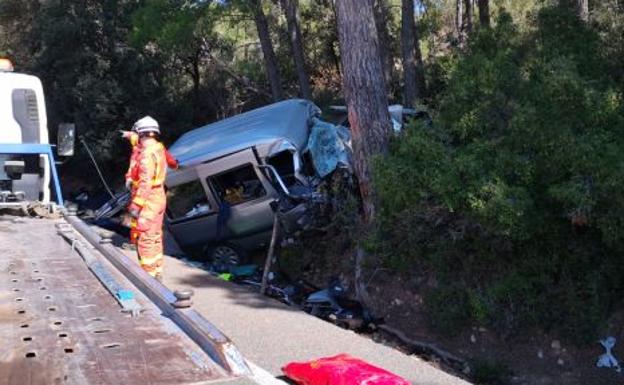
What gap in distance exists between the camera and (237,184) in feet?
37.3

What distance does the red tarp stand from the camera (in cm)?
343

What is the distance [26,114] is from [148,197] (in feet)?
9.98

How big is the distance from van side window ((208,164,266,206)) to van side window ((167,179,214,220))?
369 millimetres

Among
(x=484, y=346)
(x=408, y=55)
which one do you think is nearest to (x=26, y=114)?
(x=484, y=346)

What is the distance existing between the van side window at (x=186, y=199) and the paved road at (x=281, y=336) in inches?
120

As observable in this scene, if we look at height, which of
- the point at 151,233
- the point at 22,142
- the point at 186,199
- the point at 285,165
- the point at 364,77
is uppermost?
the point at 364,77

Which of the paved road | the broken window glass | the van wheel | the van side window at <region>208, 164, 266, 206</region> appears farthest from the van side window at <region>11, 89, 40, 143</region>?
the broken window glass

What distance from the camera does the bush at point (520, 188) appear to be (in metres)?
6.33

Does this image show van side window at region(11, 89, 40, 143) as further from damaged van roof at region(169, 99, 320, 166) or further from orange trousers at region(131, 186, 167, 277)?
orange trousers at region(131, 186, 167, 277)

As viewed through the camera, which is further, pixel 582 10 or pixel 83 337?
pixel 582 10

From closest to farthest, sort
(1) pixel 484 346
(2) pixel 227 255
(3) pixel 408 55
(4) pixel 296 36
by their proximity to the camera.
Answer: (1) pixel 484 346
(2) pixel 227 255
(3) pixel 408 55
(4) pixel 296 36

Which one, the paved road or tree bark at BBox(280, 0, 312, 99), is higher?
tree bark at BBox(280, 0, 312, 99)

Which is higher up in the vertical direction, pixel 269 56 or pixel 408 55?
pixel 269 56

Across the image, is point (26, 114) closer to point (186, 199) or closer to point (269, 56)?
point (186, 199)
